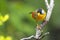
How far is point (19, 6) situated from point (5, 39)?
67 centimetres

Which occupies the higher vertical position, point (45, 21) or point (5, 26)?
point (5, 26)

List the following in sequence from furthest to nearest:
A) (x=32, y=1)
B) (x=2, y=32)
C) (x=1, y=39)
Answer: (x=32, y=1) < (x=2, y=32) < (x=1, y=39)

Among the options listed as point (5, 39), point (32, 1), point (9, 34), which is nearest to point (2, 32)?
point (9, 34)

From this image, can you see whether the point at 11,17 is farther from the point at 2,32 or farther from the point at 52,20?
the point at 52,20

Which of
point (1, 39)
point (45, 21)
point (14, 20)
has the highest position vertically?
point (14, 20)

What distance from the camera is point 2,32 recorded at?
2518 mm

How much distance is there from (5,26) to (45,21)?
1294 millimetres

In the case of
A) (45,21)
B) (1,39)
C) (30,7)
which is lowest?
(45,21)

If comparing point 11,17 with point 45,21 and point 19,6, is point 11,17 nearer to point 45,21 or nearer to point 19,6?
point 19,6

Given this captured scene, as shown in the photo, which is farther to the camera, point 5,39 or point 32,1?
point 32,1

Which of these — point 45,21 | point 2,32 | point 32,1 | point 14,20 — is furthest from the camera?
point 32,1

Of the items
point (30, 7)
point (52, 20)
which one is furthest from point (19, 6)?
point (52, 20)

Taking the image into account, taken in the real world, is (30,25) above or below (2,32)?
above

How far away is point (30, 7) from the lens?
284 cm
